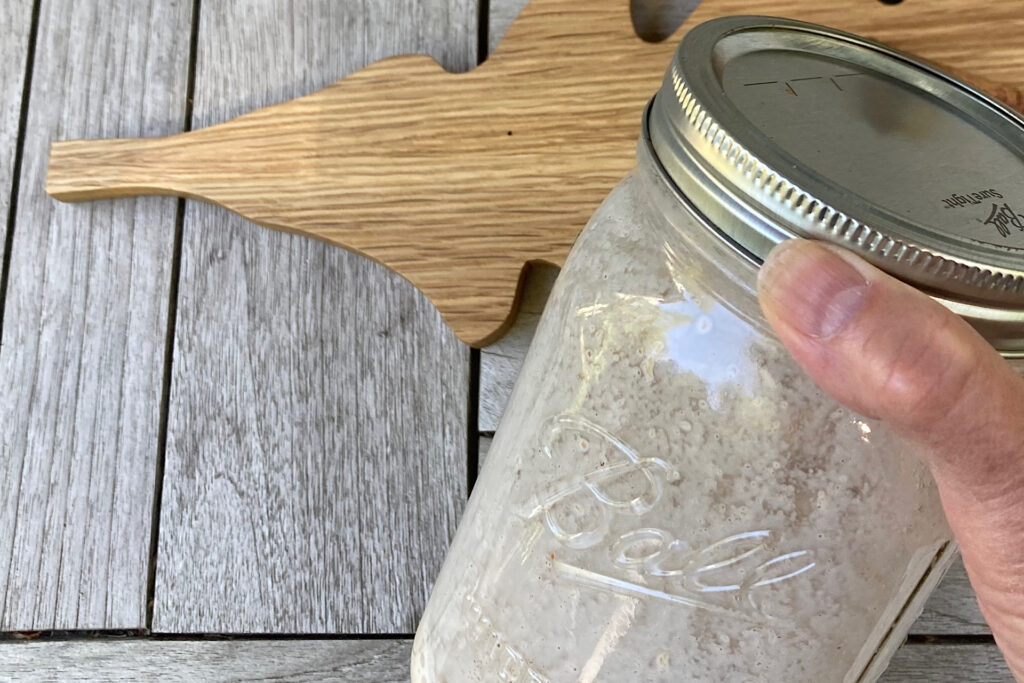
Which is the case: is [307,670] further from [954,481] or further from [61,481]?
[954,481]

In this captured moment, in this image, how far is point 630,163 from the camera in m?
0.61

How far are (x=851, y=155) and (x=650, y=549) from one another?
0.22 m

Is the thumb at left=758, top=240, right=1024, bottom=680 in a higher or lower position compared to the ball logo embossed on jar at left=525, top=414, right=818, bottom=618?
higher

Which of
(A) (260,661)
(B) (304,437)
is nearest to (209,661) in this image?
(A) (260,661)

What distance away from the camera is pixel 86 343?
0.70 meters

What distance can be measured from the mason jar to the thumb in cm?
3

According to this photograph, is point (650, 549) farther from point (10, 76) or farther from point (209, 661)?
point (10, 76)

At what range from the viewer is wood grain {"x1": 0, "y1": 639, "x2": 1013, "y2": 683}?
0.63 m

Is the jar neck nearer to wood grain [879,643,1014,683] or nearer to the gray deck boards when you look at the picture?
the gray deck boards

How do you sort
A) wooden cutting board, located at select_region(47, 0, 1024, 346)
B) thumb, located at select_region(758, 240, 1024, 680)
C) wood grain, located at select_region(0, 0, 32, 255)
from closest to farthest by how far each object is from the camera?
thumb, located at select_region(758, 240, 1024, 680) → wooden cutting board, located at select_region(47, 0, 1024, 346) → wood grain, located at select_region(0, 0, 32, 255)

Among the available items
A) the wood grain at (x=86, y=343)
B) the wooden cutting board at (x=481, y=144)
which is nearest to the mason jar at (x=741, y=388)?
the wooden cutting board at (x=481, y=144)

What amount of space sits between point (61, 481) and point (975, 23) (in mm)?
834

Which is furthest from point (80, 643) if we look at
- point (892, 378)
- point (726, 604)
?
point (892, 378)

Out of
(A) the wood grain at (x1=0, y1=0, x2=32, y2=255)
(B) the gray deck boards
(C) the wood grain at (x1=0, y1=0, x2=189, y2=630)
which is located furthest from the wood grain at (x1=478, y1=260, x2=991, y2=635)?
(A) the wood grain at (x1=0, y1=0, x2=32, y2=255)
